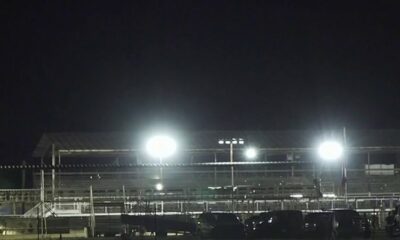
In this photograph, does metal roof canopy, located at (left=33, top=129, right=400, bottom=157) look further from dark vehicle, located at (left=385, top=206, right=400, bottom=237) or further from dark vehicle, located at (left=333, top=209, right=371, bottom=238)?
dark vehicle, located at (left=333, top=209, right=371, bottom=238)

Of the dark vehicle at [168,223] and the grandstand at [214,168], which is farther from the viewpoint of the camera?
the grandstand at [214,168]

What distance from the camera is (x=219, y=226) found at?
83.2 ft

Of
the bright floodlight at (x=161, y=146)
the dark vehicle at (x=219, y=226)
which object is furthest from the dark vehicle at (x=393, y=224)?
the bright floodlight at (x=161, y=146)

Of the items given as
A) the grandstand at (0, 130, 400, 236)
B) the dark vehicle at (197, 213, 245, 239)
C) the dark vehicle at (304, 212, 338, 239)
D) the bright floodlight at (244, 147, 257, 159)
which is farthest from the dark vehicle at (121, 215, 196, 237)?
the bright floodlight at (244, 147, 257, 159)

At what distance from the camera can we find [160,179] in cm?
4144

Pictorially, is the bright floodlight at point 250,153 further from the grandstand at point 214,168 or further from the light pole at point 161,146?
the light pole at point 161,146

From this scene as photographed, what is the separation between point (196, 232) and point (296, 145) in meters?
18.2

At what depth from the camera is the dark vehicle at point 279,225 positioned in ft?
80.7

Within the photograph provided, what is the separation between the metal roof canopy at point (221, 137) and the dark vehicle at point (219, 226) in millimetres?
14280

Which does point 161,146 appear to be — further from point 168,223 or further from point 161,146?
point 168,223

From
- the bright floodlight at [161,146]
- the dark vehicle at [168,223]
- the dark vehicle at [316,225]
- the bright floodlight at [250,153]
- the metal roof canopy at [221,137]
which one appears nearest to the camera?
the dark vehicle at [316,225]

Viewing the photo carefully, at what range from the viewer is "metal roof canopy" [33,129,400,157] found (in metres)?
40.7

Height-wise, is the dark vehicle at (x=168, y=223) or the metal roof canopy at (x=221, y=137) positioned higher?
the metal roof canopy at (x=221, y=137)

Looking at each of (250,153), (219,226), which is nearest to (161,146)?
(250,153)
